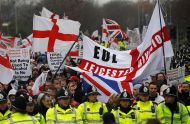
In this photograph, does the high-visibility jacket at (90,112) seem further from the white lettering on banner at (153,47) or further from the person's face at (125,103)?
the white lettering on banner at (153,47)

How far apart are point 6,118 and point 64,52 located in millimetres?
7457

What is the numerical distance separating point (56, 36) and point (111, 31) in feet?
41.1

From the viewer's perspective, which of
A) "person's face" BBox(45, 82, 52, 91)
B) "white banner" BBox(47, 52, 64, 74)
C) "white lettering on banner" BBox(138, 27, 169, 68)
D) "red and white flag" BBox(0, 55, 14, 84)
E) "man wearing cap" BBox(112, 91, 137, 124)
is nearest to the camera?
"man wearing cap" BBox(112, 91, 137, 124)

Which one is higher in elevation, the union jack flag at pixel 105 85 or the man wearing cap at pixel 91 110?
the union jack flag at pixel 105 85

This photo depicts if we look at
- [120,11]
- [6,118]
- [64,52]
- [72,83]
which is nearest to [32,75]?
[64,52]

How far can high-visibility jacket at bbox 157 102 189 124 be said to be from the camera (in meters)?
10.6

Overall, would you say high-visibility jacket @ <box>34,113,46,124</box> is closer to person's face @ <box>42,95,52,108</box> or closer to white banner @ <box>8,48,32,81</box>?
person's face @ <box>42,95,52,108</box>

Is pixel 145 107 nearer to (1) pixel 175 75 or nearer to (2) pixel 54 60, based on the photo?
(1) pixel 175 75

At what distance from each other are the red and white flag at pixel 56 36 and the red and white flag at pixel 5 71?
157 cm

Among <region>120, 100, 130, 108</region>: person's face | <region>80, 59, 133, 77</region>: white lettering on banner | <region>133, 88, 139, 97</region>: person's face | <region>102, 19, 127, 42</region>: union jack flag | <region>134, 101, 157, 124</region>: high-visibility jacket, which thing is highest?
<region>102, 19, 127, 42</region>: union jack flag

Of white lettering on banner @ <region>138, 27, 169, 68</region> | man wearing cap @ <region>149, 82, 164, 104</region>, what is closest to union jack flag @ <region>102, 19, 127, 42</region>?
white lettering on banner @ <region>138, 27, 169, 68</region>

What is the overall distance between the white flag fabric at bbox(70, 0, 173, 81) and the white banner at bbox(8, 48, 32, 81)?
3823mm

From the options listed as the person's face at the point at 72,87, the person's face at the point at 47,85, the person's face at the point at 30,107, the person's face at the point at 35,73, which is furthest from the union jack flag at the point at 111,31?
the person's face at the point at 30,107

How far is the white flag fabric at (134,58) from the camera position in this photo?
1318 cm
